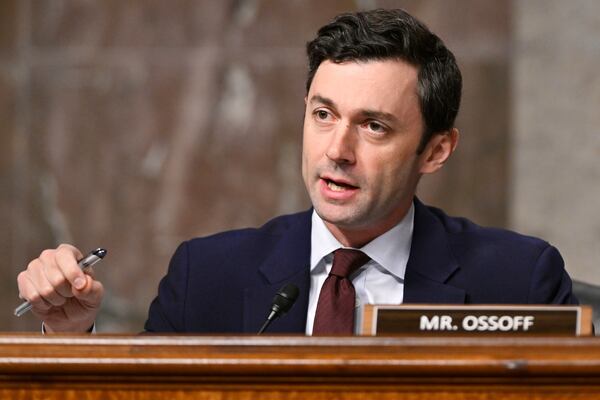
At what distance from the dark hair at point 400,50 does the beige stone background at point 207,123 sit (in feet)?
5.15

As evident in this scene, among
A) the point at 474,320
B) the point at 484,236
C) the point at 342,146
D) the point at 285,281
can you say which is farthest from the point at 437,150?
the point at 474,320

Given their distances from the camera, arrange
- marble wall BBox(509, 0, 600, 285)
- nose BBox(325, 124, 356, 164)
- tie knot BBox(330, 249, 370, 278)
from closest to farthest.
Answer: nose BBox(325, 124, 356, 164) → tie knot BBox(330, 249, 370, 278) → marble wall BBox(509, 0, 600, 285)

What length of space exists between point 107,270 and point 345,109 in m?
2.02

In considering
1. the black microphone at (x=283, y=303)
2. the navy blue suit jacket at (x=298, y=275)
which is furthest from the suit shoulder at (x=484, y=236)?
the black microphone at (x=283, y=303)

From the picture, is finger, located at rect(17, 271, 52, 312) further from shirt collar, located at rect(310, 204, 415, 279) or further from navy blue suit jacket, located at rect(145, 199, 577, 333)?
shirt collar, located at rect(310, 204, 415, 279)

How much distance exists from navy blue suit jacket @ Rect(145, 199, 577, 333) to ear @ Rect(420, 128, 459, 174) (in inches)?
4.9

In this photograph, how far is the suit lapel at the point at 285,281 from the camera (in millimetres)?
2225

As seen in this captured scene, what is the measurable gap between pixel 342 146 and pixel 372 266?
11.5 inches

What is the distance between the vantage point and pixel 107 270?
13.1 feet

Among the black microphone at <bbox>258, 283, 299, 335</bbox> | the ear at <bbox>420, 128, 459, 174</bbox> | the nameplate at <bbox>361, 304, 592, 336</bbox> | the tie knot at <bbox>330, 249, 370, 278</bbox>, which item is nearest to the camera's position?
the nameplate at <bbox>361, 304, 592, 336</bbox>

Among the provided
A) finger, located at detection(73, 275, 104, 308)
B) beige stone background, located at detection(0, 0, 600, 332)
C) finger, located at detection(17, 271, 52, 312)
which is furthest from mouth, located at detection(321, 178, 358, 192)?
beige stone background, located at detection(0, 0, 600, 332)

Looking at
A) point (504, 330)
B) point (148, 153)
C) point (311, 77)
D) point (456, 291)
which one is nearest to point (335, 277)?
point (456, 291)

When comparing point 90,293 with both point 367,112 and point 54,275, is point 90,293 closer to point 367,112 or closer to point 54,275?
point 54,275

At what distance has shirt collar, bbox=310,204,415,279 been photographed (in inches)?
90.8
